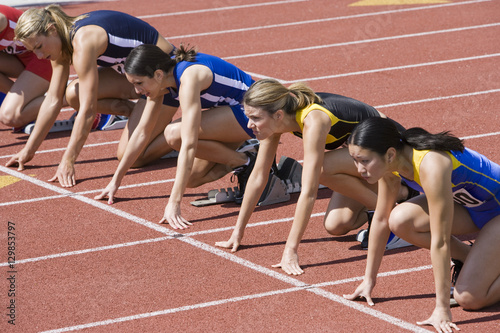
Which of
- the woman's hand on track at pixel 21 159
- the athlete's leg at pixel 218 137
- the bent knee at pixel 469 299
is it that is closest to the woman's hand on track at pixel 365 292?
the bent knee at pixel 469 299

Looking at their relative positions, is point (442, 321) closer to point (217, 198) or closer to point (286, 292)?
point (286, 292)

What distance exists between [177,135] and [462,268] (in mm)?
2689

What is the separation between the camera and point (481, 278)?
14.0 ft

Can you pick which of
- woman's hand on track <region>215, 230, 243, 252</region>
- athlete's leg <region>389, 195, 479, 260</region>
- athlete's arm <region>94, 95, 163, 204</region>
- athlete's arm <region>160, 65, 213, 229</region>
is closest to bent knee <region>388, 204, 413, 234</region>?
athlete's leg <region>389, 195, 479, 260</region>

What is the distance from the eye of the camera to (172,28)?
13.5 meters

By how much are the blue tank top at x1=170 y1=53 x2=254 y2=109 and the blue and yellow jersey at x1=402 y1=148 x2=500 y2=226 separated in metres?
2.13

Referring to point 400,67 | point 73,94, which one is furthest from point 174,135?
point 400,67

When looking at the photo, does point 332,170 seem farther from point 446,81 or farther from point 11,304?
point 446,81

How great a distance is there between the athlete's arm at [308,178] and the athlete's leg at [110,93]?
316 cm

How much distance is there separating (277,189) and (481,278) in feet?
7.68

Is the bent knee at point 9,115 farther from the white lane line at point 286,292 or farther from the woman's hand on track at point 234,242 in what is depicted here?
the white lane line at point 286,292

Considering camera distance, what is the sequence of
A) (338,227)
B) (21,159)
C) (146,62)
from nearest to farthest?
(338,227)
(146,62)
(21,159)

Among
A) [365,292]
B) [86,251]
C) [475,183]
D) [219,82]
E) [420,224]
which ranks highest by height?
[219,82]

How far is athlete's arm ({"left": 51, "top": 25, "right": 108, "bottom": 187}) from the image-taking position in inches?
263
